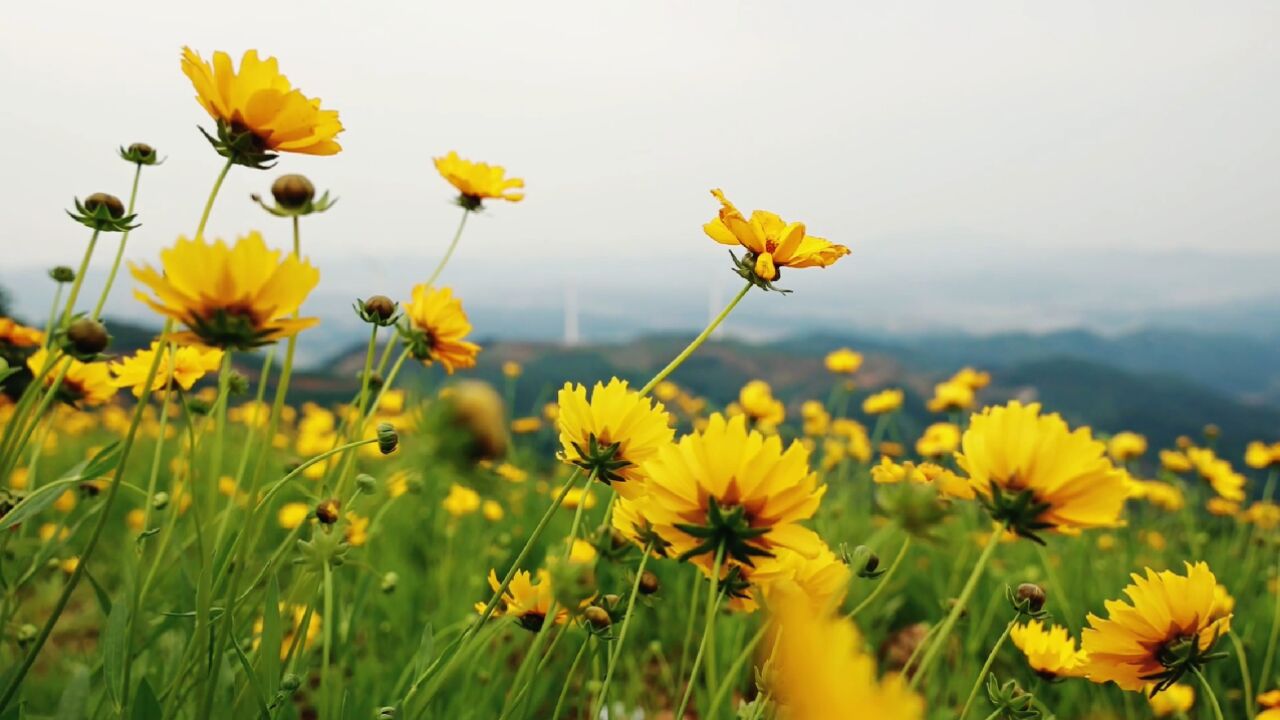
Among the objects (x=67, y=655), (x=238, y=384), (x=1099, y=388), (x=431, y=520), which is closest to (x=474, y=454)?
(x=238, y=384)

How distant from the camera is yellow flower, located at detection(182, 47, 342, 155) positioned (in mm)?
682

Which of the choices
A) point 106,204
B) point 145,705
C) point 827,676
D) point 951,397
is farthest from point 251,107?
point 951,397

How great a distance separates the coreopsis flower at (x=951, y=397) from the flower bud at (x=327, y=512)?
7.03ft

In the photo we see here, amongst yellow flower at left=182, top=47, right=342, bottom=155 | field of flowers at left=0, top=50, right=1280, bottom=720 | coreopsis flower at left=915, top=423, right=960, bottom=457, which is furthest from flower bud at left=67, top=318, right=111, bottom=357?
coreopsis flower at left=915, top=423, right=960, bottom=457

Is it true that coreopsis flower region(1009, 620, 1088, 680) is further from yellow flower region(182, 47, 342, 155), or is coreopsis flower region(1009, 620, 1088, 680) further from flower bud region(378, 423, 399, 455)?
yellow flower region(182, 47, 342, 155)

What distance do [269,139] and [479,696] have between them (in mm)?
883

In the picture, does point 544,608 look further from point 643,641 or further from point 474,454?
point 643,641

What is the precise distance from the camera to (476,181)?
1.19 metres

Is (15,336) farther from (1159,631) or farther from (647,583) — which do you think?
(1159,631)

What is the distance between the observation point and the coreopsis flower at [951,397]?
8.03 ft

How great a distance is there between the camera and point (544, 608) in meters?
0.75

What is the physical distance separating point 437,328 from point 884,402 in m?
2.17

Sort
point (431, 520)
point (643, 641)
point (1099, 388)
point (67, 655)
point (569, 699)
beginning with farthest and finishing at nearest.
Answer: point (1099, 388)
point (431, 520)
point (643, 641)
point (67, 655)
point (569, 699)

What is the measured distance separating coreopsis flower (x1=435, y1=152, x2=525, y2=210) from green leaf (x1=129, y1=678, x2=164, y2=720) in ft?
2.59
